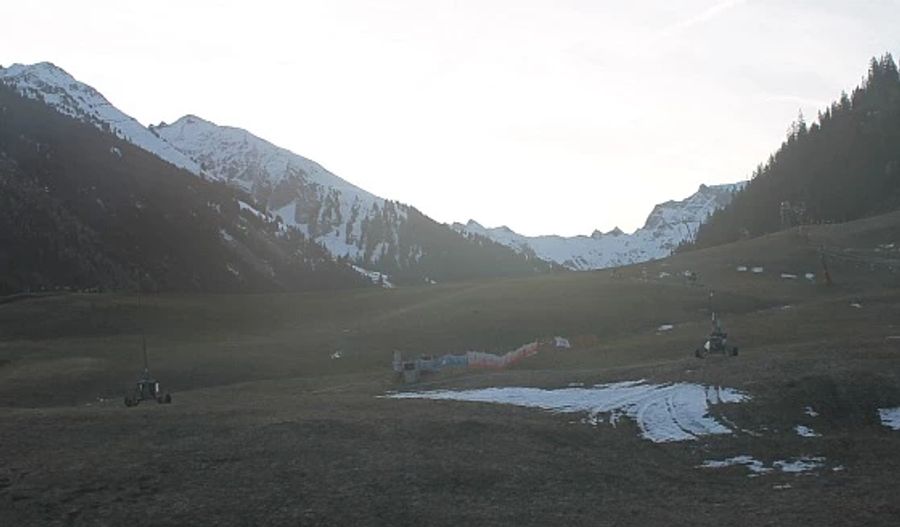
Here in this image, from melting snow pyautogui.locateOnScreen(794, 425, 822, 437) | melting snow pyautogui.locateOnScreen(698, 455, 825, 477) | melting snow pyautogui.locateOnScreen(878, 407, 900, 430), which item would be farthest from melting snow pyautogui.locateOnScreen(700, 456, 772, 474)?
melting snow pyautogui.locateOnScreen(878, 407, 900, 430)

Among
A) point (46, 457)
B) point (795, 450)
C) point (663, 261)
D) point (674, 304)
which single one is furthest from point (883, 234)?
point (46, 457)

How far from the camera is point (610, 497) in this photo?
23109 millimetres

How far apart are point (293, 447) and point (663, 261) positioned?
104879mm

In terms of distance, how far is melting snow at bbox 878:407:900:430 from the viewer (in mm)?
31281

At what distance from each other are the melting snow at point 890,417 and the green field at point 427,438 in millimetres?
432

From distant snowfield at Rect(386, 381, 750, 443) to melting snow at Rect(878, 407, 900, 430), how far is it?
17.1ft

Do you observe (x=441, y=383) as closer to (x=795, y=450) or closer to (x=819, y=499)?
(x=795, y=450)

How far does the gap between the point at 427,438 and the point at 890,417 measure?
60.9 ft

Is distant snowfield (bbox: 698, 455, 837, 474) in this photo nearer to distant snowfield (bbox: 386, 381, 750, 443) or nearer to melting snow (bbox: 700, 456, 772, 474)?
melting snow (bbox: 700, 456, 772, 474)

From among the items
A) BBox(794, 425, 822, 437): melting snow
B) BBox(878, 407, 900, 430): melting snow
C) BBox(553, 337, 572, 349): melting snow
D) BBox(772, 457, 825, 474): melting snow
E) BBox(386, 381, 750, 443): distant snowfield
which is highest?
BBox(553, 337, 572, 349): melting snow

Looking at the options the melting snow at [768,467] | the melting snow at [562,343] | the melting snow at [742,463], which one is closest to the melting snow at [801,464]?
the melting snow at [768,467]

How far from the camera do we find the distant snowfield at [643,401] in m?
32.3

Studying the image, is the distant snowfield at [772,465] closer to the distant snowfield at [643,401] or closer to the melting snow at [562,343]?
the distant snowfield at [643,401]

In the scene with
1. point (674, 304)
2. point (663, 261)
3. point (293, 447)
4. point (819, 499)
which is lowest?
point (819, 499)
